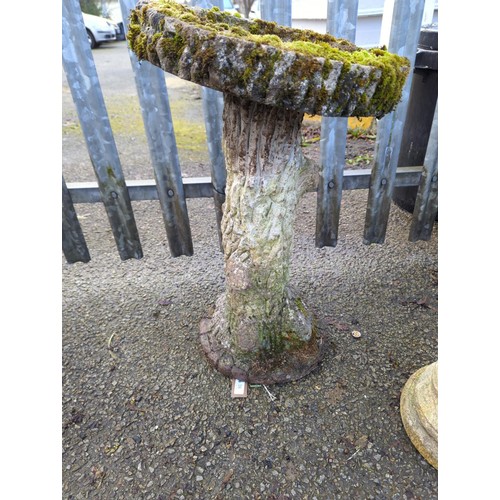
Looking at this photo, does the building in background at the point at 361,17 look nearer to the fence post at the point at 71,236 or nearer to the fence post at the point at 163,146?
the fence post at the point at 163,146

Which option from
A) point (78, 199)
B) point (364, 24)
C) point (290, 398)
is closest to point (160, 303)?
point (78, 199)

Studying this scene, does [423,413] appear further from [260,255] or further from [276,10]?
[276,10]

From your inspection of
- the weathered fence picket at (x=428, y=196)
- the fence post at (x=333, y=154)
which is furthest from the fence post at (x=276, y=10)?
the weathered fence picket at (x=428, y=196)

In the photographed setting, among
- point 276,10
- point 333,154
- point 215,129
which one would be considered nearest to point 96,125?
point 215,129

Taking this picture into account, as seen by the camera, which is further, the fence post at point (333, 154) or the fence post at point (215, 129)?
the fence post at point (215, 129)

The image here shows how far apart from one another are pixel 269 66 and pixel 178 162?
132cm

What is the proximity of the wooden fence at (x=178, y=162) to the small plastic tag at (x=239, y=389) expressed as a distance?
1.06 m

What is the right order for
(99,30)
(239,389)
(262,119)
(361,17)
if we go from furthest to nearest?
(99,30) → (361,17) → (239,389) → (262,119)

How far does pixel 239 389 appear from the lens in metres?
1.72

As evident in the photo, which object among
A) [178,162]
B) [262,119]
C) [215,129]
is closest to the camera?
[262,119]

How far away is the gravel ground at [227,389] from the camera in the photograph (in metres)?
1.43

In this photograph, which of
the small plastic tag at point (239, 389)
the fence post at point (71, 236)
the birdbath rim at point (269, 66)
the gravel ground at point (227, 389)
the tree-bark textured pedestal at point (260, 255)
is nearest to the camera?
the birdbath rim at point (269, 66)

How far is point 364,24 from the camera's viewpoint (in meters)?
5.10

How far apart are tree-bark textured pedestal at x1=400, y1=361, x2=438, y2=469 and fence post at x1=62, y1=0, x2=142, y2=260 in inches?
69.4
